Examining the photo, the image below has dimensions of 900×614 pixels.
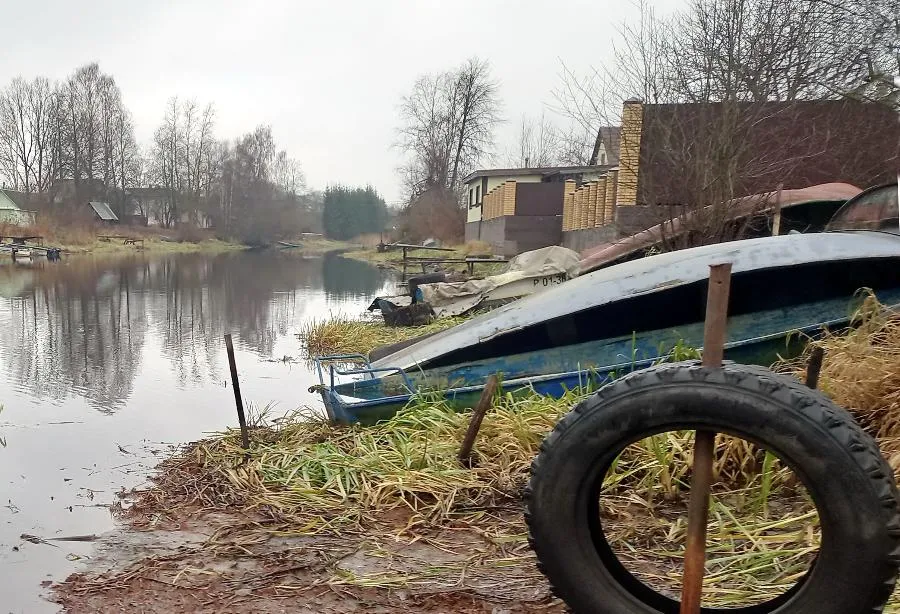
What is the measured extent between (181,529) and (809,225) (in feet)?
28.1

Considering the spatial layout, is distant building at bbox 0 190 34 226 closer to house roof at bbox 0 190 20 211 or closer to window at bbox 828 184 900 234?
house roof at bbox 0 190 20 211

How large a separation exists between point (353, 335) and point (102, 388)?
417cm

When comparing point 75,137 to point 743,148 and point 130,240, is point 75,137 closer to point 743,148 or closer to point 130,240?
point 130,240

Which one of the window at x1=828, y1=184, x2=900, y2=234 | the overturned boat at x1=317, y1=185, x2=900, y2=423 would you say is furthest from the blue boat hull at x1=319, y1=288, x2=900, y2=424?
the window at x1=828, y1=184, x2=900, y2=234

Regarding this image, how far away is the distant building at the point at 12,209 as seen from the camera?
5324cm

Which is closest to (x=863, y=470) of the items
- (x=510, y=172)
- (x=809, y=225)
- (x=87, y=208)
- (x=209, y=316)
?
(x=809, y=225)

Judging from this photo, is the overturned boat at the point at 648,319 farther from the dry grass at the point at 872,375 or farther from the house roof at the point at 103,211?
the house roof at the point at 103,211

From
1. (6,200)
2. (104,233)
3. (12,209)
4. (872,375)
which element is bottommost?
(872,375)

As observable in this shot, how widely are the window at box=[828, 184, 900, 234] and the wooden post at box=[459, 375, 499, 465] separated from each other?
16.6 ft

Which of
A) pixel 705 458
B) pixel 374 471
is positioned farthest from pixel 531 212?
pixel 705 458

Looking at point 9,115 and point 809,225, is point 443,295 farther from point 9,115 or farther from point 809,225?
point 9,115

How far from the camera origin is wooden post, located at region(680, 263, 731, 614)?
2082 millimetres

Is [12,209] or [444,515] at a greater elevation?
[12,209]

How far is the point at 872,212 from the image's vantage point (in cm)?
768
